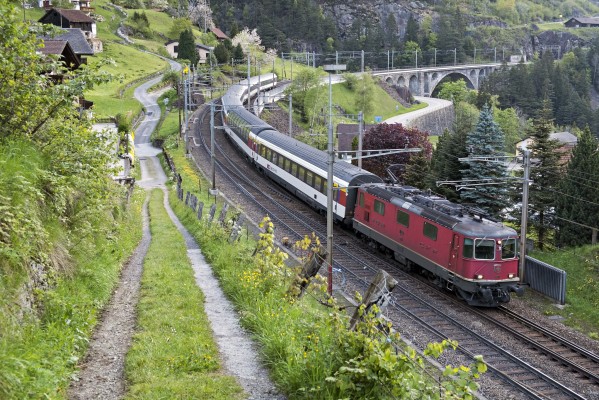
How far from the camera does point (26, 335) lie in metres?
10.1

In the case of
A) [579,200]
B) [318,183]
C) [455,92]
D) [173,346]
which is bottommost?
[455,92]

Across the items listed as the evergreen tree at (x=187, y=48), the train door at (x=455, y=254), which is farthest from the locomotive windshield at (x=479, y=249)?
the evergreen tree at (x=187, y=48)

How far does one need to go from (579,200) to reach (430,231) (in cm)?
1421

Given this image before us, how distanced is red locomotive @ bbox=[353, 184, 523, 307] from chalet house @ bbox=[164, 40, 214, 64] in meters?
93.3

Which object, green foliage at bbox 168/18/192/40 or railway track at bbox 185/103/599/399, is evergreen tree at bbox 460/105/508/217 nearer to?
railway track at bbox 185/103/599/399

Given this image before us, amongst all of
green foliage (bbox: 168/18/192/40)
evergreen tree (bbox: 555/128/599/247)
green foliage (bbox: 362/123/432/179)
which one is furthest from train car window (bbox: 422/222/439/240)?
green foliage (bbox: 168/18/192/40)

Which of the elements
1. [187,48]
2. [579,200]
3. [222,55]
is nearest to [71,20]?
[187,48]

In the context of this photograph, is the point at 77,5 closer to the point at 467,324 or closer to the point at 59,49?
the point at 59,49

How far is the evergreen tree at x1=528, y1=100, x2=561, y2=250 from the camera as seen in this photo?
120 ft

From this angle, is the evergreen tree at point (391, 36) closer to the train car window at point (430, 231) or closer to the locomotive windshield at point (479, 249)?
the train car window at point (430, 231)

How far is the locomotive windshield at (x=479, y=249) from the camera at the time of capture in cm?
2252

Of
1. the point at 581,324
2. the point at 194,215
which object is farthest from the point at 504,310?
the point at 194,215

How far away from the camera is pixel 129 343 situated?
12.4 meters

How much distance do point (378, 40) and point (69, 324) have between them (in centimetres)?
16417
